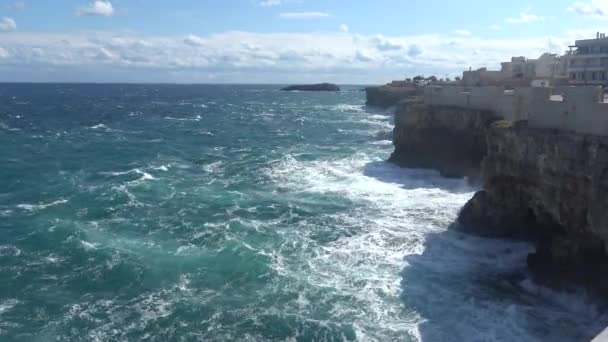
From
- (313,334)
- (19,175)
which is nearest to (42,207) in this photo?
(19,175)

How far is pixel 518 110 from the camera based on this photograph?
114 ft

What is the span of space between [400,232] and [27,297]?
60.2 feet

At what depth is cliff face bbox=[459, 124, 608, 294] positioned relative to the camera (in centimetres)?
2242

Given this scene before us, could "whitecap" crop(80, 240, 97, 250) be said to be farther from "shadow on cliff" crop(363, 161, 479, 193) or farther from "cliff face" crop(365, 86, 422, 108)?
"cliff face" crop(365, 86, 422, 108)

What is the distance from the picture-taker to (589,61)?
224 ft

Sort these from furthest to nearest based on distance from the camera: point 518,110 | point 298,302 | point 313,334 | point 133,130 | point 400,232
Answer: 1. point 133,130
2. point 518,110
3. point 400,232
4. point 298,302
5. point 313,334

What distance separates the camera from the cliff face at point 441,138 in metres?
42.9

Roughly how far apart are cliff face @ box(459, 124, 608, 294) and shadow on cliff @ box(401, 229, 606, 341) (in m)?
1.23

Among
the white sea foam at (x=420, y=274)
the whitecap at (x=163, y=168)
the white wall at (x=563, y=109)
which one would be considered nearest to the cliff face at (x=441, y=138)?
the white wall at (x=563, y=109)

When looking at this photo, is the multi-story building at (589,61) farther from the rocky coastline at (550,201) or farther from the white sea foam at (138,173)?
the white sea foam at (138,173)

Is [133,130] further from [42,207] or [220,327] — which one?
[220,327]

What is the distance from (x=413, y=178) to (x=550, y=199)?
1902 cm

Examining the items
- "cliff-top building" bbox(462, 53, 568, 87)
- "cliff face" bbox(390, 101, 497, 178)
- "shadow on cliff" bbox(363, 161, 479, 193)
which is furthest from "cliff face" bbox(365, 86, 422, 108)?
"shadow on cliff" bbox(363, 161, 479, 193)

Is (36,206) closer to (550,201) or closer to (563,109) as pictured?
(550,201)
